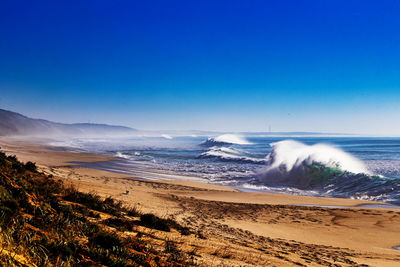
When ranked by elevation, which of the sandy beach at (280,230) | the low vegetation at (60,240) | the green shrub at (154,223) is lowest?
the sandy beach at (280,230)

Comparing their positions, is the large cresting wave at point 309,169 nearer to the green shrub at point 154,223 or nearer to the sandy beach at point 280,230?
the sandy beach at point 280,230

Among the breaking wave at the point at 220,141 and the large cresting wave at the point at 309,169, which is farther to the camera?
the breaking wave at the point at 220,141

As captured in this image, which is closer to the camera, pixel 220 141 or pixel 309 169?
pixel 309 169

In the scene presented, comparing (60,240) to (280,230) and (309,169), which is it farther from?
(309,169)

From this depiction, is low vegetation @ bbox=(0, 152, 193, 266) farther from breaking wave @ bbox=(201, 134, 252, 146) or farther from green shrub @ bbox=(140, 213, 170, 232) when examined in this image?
breaking wave @ bbox=(201, 134, 252, 146)

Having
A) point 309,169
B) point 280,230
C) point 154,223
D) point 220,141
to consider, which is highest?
point 154,223

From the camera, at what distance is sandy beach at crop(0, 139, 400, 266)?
17.3ft

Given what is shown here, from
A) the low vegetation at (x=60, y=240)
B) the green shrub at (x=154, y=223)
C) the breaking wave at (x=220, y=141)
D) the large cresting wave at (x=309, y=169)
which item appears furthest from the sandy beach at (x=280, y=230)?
the breaking wave at (x=220, y=141)

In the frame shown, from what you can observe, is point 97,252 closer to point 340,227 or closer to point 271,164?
point 340,227

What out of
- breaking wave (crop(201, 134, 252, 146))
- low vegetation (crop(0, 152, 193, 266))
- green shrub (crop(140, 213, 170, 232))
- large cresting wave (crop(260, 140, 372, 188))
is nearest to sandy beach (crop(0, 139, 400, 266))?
green shrub (crop(140, 213, 170, 232))

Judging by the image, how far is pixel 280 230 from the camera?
8.76 m

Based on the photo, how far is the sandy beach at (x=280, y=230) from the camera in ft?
17.3

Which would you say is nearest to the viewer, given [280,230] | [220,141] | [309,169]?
[280,230]

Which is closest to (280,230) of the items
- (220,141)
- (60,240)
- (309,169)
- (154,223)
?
(154,223)
